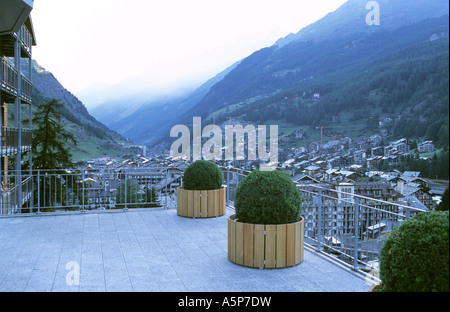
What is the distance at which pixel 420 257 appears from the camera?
2.85 meters

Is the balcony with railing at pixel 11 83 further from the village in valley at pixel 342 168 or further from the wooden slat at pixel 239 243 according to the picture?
the wooden slat at pixel 239 243

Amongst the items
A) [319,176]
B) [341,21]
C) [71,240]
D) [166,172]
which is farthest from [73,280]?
[341,21]

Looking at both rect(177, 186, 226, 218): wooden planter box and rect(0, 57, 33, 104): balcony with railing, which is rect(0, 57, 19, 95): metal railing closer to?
rect(0, 57, 33, 104): balcony with railing

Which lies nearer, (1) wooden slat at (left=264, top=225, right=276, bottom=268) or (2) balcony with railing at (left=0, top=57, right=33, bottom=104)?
(1) wooden slat at (left=264, top=225, right=276, bottom=268)

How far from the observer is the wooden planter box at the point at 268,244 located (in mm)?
5684

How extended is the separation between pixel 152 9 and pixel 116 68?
37.6 meters

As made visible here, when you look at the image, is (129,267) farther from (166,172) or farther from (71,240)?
(166,172)

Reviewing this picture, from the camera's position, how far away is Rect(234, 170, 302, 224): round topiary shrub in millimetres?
5746

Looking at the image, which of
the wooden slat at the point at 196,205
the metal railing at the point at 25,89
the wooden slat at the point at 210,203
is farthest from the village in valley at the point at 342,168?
the metal railing at the point at 25,89

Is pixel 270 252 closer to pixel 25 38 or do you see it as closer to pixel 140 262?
pixel 140 262

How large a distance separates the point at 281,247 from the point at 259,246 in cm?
30

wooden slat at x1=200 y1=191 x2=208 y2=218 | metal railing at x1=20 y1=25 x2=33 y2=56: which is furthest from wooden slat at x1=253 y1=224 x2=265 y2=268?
metal railing at x1=20 y1=25 x2=33 y2=56

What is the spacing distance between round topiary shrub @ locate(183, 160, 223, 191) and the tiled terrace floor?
0.93 metres
